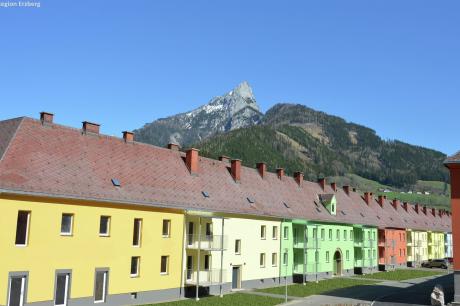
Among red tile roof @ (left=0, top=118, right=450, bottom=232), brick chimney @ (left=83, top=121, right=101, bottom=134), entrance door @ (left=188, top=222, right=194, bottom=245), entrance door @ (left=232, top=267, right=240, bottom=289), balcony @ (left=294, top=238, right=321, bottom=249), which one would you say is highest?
brick chimney @ (left=83, top=121, right=101, bottom=134)

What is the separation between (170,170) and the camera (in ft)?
135

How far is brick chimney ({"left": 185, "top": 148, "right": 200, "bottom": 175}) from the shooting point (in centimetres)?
4372

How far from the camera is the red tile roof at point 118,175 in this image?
2911 cm

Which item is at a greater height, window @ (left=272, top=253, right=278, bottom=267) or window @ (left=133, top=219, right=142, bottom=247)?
window @ (left=133, top=219, right=142, bottom=247)

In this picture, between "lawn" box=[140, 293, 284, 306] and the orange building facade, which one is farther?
"lawn" box=[140, 293, 284, 306]

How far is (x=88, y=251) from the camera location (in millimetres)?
30484

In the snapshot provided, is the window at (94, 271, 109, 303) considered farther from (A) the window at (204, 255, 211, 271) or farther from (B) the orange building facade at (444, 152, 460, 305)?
(B) the orange building facade at (444, 152, 460, 305)

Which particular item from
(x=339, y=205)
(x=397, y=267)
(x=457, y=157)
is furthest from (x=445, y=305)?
(x=397, y=267)

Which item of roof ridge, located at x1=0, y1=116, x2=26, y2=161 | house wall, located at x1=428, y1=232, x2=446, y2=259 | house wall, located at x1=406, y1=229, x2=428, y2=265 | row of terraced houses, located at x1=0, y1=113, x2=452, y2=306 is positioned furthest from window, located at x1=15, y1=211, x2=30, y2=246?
house wall, located at x1=428, y1=232, x2=446, y2=259

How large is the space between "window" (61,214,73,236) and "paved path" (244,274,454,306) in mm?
16923

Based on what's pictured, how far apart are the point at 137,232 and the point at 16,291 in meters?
9.63

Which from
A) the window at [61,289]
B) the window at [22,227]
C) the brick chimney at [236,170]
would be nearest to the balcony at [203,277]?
the window at [61,289]

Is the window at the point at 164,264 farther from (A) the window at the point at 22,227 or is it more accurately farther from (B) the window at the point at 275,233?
(B) the window at the point at 275,233

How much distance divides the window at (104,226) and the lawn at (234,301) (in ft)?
21.3
